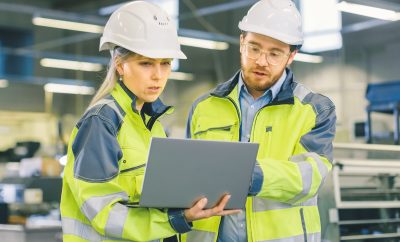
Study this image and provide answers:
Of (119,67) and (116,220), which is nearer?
(116,220)

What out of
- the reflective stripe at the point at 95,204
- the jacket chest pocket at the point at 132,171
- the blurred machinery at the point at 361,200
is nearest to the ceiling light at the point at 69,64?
the blurred machinery at the point at 361,200

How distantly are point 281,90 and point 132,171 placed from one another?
0.68 meters

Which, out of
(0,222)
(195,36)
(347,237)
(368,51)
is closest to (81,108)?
(195,36)

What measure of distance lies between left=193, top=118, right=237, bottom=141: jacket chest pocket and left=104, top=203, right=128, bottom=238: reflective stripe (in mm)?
629

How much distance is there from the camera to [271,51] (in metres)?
2.38

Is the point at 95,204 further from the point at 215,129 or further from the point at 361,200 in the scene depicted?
the point at 361,200

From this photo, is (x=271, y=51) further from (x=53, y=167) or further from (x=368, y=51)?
(x=368, y=51)

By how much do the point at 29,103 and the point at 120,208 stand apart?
421 inches

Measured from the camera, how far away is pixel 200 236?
2.31 metres

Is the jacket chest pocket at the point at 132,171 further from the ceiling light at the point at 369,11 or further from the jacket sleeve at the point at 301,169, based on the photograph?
the ceiling light at the point at 369,11

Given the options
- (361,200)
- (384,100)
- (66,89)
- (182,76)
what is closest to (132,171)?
(361,200)

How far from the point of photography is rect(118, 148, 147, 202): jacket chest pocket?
1956mm

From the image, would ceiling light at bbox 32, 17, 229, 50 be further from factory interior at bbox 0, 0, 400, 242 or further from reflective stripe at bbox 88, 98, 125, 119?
reflective stripe at bbox 88, 98, 125, 119

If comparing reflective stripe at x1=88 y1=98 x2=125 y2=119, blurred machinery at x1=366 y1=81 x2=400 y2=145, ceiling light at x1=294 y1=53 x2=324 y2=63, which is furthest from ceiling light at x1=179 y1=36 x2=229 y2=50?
reflective stripe at x1=88 y1=98 x2=125 y2=119
